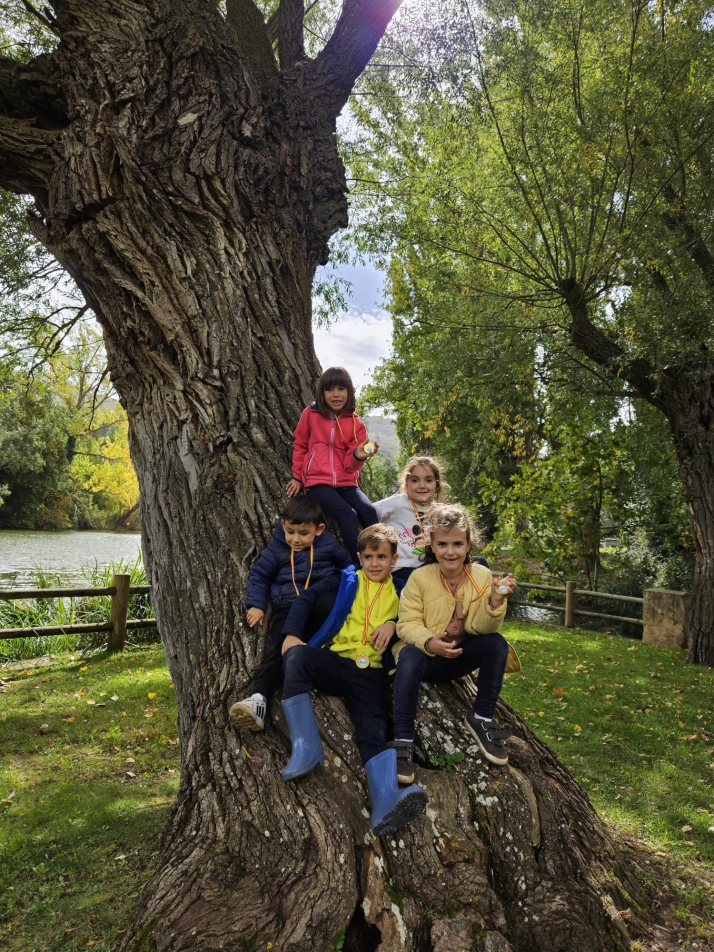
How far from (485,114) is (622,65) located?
60.7 inches

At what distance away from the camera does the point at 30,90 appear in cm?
446

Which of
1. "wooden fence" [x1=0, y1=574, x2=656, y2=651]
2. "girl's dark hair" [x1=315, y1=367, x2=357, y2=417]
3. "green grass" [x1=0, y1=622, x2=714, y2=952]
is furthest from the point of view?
"wooden fence" [x1=0, y1=574, x2=656, y2=651]

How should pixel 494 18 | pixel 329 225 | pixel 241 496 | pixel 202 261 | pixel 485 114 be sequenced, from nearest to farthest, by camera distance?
pixel 241 496, pixel 202 261, pixel 329 225, pixel 494 18, pixel 485 114

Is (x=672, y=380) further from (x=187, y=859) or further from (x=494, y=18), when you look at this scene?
(x=187, y=859)

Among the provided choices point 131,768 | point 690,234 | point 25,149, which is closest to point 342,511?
point 131,768

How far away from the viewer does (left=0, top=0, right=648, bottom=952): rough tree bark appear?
2.36m

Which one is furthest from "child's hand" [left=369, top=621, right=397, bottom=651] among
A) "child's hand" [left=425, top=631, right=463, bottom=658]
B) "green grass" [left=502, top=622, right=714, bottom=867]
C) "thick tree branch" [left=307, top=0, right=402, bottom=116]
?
"thick tree branch" [left=307, top=0, right=402, bottom=116]

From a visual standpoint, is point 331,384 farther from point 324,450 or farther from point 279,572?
point 279,572

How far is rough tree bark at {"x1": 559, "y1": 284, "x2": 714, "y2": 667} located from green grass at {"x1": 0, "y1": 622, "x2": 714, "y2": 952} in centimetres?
89

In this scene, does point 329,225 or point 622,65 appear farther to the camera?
point 622,65

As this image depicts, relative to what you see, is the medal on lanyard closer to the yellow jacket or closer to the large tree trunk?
the yellow jacket

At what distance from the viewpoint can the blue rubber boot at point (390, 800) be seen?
2438mm

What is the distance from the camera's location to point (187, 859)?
8.16ft

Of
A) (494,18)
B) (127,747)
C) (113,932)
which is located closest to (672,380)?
(494,18)
